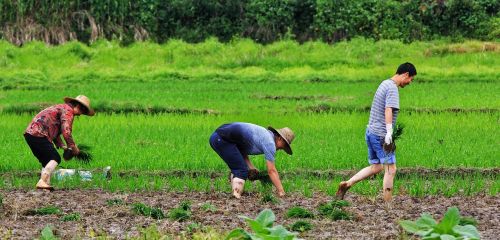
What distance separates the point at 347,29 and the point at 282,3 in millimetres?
1759

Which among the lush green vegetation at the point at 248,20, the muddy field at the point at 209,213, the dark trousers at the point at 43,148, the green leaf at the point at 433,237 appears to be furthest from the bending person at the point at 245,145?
the lush green vegetation at the point at 248,20

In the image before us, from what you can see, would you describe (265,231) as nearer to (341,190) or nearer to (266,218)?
(266,218)

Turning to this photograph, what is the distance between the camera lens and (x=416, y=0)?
26.4 m

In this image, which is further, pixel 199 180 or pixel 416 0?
pixel 416 0

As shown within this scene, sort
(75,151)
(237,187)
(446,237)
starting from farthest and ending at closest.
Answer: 1. (75,151)
2. (237,187)
3. (446,237)

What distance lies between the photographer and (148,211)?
26.3 feet

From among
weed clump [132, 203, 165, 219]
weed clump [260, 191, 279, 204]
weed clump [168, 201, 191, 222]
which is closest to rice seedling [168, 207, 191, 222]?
weed clump [168, 201, 191, 222]

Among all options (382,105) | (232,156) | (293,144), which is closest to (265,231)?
(382,105)

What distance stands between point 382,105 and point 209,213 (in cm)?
170

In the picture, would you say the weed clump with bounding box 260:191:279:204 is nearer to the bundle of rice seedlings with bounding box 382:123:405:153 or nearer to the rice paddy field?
the rice paddy field

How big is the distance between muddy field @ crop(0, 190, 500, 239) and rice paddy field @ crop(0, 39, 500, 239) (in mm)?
21

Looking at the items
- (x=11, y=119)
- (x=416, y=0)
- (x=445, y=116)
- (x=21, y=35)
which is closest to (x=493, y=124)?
(x=445, y=116)

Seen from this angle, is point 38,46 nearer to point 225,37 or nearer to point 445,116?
point 225,37

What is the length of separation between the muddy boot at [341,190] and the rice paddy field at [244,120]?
0.16m
